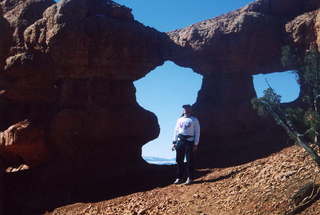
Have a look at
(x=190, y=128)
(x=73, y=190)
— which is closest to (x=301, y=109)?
(x=190, y=128)

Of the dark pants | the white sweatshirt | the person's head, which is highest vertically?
the person's head

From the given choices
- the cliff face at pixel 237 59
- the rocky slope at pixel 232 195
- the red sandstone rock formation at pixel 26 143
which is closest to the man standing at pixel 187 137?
the rocky slope at pixel 232 195

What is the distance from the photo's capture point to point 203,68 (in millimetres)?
16750

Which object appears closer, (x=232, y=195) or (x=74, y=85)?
(x=232, y=195)

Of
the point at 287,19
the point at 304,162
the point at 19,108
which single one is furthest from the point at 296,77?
the point at 19,108

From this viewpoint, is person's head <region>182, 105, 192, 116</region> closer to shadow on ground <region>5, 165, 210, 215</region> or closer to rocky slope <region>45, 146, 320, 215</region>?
rocky slope <region>45, 146, 320, 215</region>

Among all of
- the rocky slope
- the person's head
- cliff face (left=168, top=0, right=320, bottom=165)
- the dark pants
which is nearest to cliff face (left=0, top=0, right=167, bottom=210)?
cliff face (left=168, top=0, right=320, bottom=165)

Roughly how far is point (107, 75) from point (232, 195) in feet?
28.0

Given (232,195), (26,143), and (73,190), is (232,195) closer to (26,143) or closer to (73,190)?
(73,190)

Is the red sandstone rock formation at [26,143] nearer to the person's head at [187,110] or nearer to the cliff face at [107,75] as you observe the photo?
the cliff face at [107,75]

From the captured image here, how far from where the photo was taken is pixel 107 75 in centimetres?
1561

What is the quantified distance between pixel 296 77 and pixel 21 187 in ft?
36.4

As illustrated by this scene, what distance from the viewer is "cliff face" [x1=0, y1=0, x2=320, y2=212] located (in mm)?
14562

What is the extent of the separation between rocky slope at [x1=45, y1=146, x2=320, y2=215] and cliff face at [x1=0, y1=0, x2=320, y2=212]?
3526 millimetres
